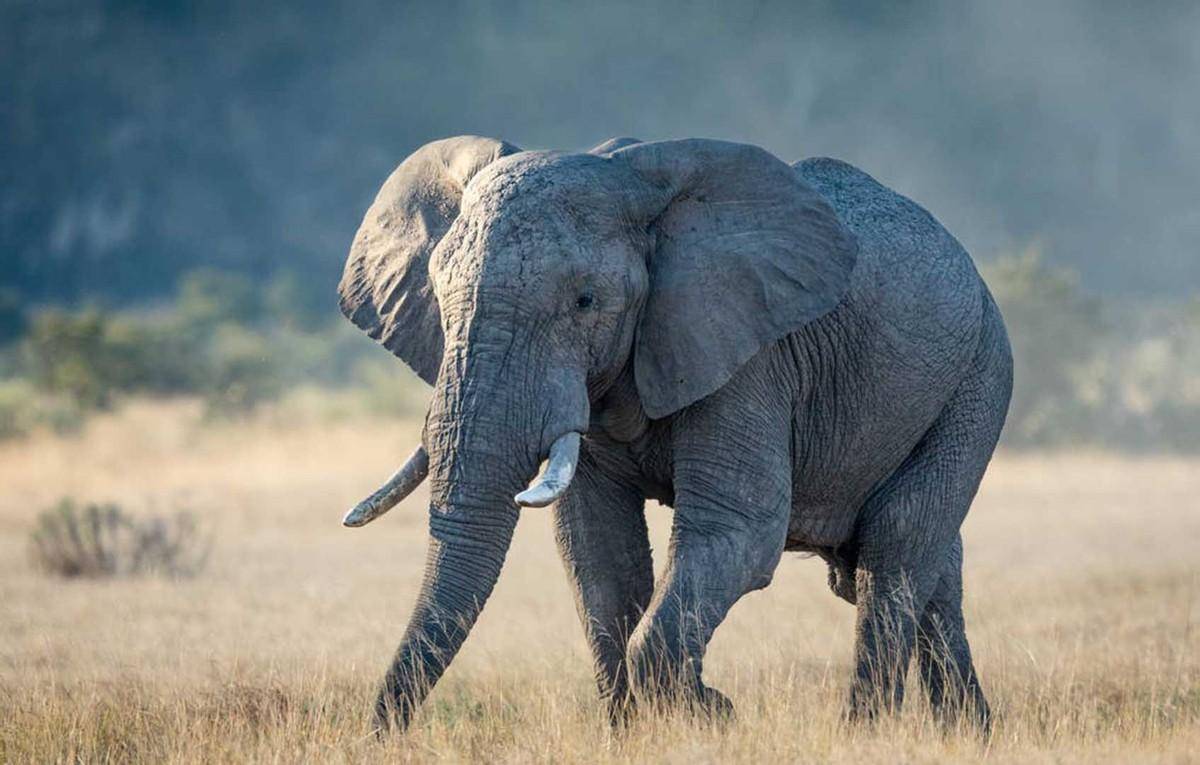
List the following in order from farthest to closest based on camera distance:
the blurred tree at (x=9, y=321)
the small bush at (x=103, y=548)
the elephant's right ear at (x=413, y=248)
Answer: the blurred tree at (x=9, y=321), the small bush at (x=103, y=548), the elephant's right ear at (x=413, y=248)

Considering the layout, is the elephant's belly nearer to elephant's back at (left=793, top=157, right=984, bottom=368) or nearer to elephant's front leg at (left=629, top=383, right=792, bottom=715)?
elephant's back at (left=793, top=157, right=984, bottom=368)

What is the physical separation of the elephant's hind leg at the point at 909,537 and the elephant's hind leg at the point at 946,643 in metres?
0.40

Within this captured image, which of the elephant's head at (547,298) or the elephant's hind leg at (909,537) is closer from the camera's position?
the elephant's head at (547,298)

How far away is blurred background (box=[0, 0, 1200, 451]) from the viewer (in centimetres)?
8675

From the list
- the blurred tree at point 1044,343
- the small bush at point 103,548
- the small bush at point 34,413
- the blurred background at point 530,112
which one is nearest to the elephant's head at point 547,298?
the small bush at point 103,548

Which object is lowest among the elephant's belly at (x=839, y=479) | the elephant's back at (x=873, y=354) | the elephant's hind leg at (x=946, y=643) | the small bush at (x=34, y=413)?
the elephant's hind leg at (x=946, y=643)

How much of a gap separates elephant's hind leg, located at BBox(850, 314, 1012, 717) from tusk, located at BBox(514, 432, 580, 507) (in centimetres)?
216

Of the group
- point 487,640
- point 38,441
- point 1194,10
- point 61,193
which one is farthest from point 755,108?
point 487,640

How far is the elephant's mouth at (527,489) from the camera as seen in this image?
6.69 m

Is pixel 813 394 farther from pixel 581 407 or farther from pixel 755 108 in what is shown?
pixel 755 108

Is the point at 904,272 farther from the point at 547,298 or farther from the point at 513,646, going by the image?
the point at 513,646

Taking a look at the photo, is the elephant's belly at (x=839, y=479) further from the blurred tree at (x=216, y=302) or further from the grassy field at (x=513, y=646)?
the blurred tree at (x=216, y=302)

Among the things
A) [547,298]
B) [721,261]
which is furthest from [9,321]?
[547,298]

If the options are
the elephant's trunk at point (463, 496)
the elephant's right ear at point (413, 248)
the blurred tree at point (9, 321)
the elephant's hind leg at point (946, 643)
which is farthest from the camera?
the blurred tree at point (9, 321)
